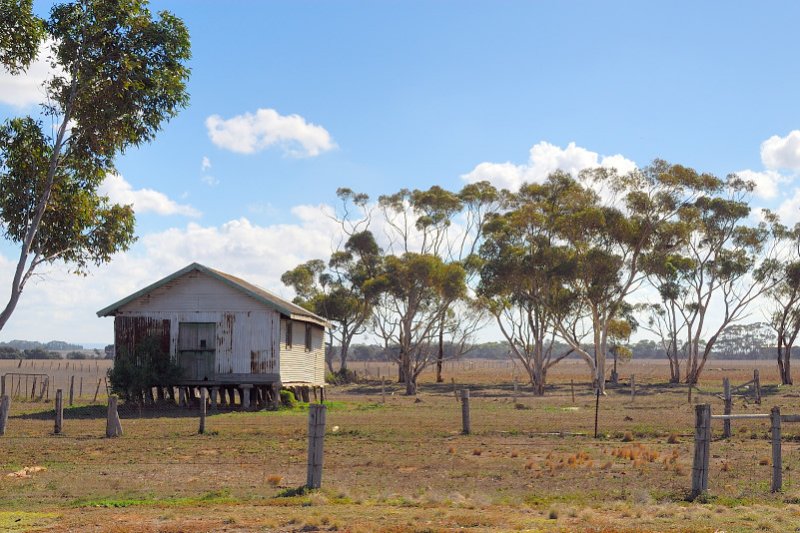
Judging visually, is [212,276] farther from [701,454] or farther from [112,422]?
[701,454]

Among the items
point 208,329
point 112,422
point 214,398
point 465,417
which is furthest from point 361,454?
point 208,329

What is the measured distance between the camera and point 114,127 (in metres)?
21.3

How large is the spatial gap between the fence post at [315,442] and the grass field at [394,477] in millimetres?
295

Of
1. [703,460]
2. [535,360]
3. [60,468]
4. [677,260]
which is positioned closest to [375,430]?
[60,468]

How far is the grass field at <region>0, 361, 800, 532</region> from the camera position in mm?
13078

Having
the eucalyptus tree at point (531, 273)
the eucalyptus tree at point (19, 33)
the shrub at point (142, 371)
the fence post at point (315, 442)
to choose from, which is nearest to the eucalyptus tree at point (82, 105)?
the eucalyptus tree at point (19, 33)

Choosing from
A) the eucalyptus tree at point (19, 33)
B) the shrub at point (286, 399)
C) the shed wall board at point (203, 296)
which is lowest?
the shrub at point (286, 399)

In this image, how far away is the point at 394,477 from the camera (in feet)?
60.2

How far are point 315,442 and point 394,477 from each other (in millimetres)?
3280

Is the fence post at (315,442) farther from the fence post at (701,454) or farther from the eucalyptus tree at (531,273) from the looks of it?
the eucalyptus tree at (531,273)

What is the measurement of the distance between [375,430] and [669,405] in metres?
18.8

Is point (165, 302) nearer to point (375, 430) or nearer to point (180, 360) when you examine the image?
point (180, 360)

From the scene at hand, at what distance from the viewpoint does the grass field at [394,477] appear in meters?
13.1

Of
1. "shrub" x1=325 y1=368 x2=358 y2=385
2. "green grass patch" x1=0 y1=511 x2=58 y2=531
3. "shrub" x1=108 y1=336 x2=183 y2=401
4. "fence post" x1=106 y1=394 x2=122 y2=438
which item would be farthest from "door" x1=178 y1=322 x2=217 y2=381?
"shrub" x1=325 y1=368 x2=358 y2=385
